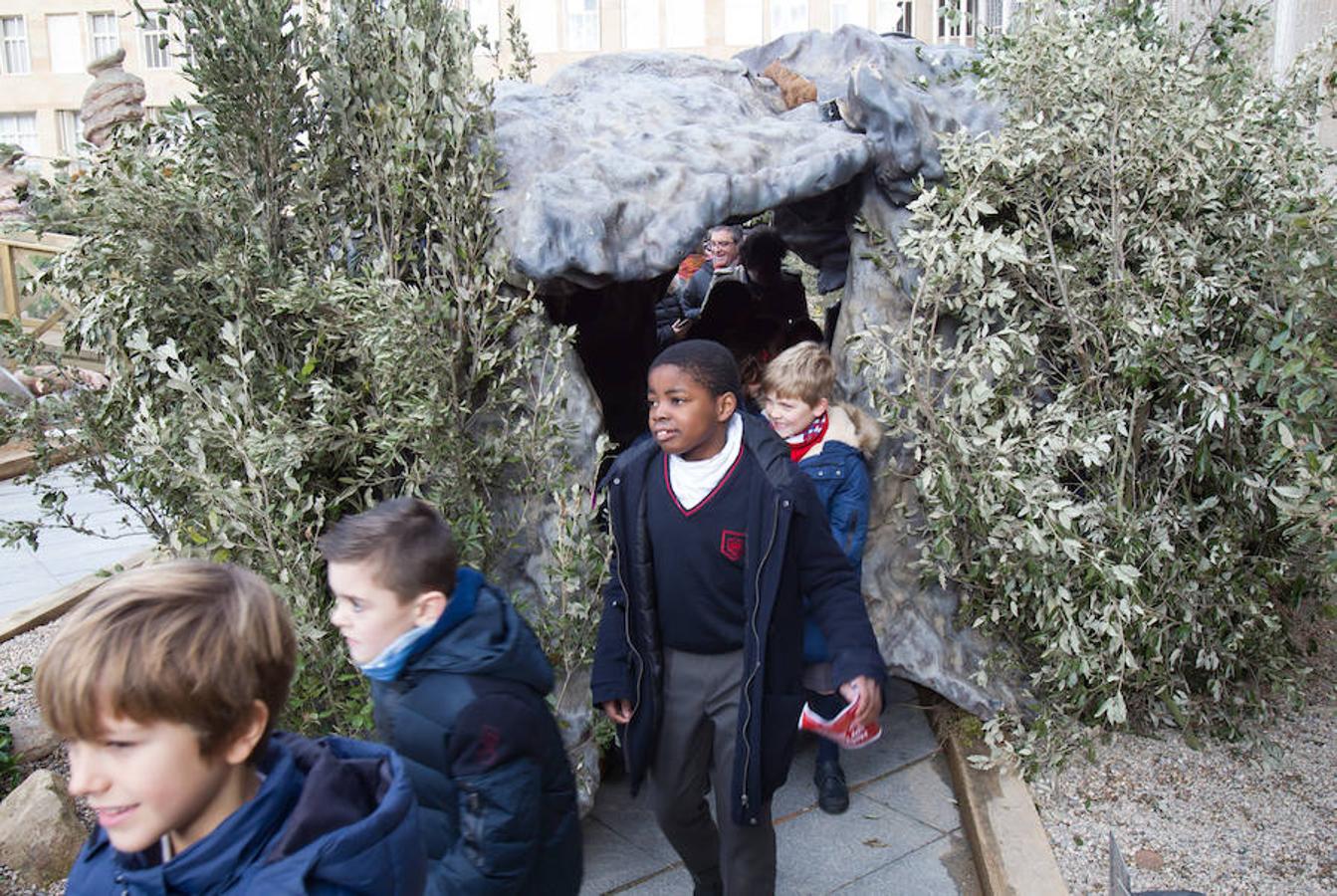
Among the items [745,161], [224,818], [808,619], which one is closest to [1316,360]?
[808,619]

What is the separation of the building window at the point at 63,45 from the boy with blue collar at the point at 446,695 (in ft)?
114

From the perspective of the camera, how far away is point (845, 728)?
3.12 meters

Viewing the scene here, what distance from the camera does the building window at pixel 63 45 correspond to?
3138cm

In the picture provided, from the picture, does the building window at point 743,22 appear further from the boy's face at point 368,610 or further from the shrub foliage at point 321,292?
→ the boy's face at point 368,610

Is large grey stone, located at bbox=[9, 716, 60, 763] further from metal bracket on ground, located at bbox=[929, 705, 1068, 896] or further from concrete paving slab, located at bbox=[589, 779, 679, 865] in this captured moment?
metal bracket on ground, located at bbox=[929, 705, 1068, 896]

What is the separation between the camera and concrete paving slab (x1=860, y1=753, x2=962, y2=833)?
429 centimetres

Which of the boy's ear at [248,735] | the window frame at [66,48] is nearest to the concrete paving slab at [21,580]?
the boy's ear at [248,735]

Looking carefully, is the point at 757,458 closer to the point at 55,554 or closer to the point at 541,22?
the point at 55,554

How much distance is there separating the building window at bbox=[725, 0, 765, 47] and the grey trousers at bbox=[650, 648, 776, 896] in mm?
26590

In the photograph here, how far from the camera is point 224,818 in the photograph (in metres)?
1.67

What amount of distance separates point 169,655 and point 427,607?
0.71 metres

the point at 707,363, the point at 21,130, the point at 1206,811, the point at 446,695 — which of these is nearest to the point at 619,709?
the point at 707,363

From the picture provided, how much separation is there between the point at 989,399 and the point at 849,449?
0.58 metres

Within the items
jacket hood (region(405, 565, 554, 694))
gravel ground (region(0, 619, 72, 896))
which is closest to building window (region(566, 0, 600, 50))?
gravel ground (region(0, 619, 72, 896))
